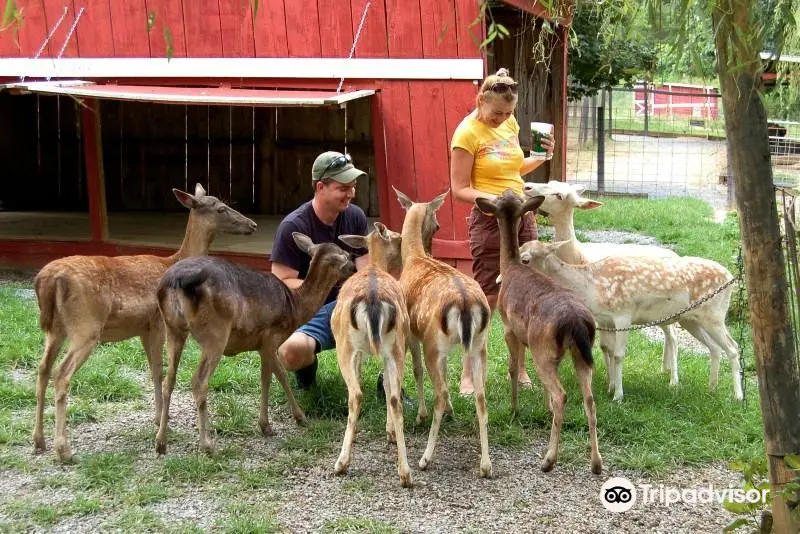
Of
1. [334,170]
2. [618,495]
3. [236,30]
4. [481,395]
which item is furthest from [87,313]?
[236,30]

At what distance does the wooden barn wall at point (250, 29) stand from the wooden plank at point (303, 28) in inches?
0.4

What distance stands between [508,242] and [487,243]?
53cm

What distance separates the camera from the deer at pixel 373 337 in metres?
4.87

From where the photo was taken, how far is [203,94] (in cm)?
908

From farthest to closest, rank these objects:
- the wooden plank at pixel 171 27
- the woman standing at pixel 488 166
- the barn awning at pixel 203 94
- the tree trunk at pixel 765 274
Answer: the wooden plank at pixel 171 27, the barn awning at pixel 203 94, the woman standing at pixel 488 166, the tree trunk at pixel 765 274

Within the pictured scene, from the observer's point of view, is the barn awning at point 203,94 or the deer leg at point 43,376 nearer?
the deer leg at point 43,376

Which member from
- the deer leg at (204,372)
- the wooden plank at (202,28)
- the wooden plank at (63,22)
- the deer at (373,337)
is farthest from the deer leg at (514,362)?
the wooden plank at (63,22)

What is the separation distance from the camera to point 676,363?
21.9ft

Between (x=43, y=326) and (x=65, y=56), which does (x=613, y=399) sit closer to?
(x=43, y=326)

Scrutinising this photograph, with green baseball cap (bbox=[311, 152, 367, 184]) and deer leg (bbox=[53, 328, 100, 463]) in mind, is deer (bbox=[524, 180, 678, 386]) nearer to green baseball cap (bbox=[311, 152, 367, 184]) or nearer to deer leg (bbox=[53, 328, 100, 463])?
green baseball cap (bbox=[311, 152, 367, 184])

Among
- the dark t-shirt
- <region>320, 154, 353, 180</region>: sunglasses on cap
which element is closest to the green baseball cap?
<region>320, 154, 353, 180</region>: sunglasses on cap

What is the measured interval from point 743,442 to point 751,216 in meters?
2.27

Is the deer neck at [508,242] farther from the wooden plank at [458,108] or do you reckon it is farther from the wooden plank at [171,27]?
the wooden plank at [171,27]

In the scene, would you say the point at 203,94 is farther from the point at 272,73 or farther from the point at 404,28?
the point at 404,28
